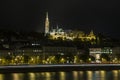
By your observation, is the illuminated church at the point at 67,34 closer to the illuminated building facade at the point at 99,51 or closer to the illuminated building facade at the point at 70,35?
the illuminated building facade at the point at 70,35

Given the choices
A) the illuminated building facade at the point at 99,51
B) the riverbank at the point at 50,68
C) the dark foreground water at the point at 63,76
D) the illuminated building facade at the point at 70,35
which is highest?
the illuminated building facade at the point at 70,35

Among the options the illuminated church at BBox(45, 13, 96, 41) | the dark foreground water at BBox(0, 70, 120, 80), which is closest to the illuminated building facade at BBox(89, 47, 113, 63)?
the illuminated church at BBox(45, 13, 96, 41)

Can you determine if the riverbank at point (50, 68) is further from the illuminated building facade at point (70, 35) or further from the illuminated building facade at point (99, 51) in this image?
the illuminated building facade at point (70, 35)

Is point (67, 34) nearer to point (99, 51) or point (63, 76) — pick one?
point (99, 51)

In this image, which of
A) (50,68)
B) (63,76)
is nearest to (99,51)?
(50,68)

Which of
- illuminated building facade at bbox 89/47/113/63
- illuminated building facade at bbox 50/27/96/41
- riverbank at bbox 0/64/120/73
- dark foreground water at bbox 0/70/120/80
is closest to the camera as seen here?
dark foreground water at bbox 0/70/120/80

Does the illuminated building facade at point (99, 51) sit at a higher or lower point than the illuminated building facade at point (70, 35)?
lower

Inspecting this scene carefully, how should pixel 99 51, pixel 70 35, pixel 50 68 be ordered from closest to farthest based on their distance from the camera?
pixel 50 68 < pixel 99 51 < pixel 70 35


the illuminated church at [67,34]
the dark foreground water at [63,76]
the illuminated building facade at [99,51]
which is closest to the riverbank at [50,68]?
the dark foreground water at [63,76]

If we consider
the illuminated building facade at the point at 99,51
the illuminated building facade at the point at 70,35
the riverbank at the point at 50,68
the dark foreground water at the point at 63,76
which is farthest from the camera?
the illuminated building facade at the point at 70,35

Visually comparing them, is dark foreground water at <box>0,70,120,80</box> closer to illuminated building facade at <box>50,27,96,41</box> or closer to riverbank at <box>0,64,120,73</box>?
riverbank at <box>0,64,120,73</box>

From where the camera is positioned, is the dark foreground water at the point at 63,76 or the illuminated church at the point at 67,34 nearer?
the dark foreground water at the point at 63,76

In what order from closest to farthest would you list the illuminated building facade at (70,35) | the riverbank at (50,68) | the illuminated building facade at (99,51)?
the riverbank at (50,68), the illuminated building facade at (99,51), the illuminated building facade at (70,35)

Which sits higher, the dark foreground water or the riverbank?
the riverbank
